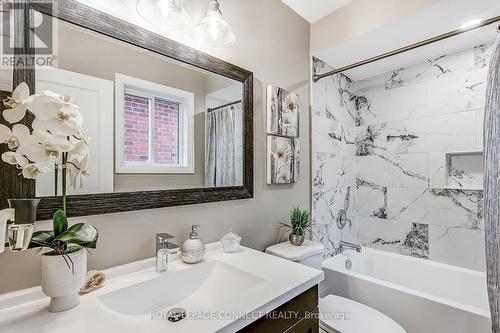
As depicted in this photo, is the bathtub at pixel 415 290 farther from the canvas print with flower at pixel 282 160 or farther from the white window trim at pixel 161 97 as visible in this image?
the white window trim at pixel 161 97

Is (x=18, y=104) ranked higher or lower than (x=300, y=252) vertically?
higher

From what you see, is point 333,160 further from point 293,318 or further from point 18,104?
point 18,104

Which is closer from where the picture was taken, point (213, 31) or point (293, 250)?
point (213, 31)

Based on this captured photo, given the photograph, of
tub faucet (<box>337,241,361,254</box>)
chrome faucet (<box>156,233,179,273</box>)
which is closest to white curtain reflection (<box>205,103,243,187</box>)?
chrome faucet (<box>156,233,179,273</box>)

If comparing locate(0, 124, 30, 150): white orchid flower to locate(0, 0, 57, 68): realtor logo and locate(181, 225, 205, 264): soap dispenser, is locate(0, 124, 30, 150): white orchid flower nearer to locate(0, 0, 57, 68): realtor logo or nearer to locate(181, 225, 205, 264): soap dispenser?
locate(0, 0, 57, 68): realtor logo

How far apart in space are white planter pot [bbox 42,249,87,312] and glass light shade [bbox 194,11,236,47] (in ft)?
3.50

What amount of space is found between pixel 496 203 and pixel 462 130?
5.53 ft

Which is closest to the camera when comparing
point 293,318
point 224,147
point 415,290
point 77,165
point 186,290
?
point 77,165

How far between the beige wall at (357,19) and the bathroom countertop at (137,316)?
5.35 ft

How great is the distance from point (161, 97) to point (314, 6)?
1.40 meters

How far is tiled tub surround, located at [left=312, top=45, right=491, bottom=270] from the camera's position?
1.90m

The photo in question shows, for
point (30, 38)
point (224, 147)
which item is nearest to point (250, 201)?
point (224, 147)

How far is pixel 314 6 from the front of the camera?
1.77 m

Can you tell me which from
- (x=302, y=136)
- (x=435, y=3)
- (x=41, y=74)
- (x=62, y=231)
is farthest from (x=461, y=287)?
(x=41, y=74)
